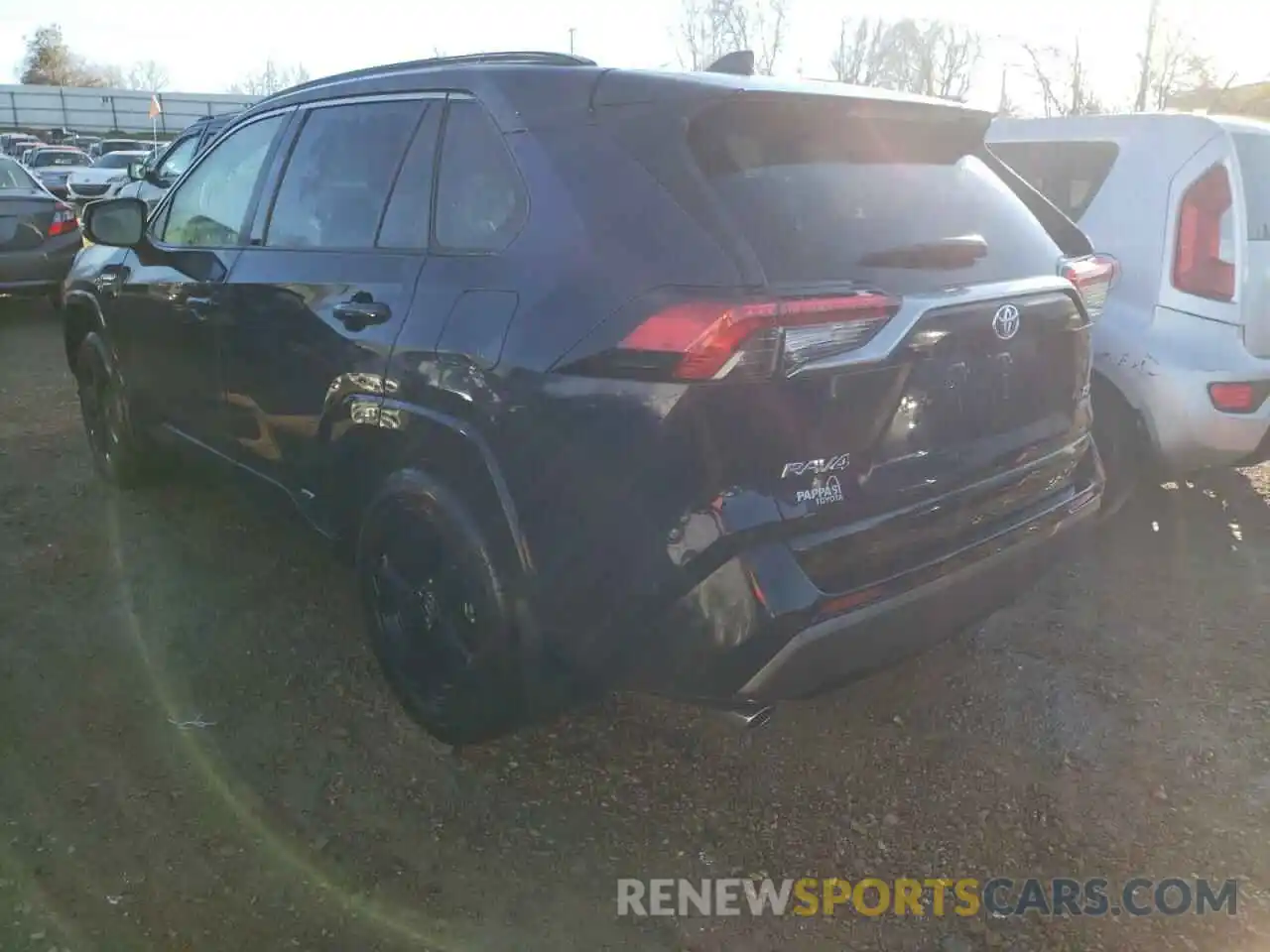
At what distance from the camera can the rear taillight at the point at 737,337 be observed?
2162 mm

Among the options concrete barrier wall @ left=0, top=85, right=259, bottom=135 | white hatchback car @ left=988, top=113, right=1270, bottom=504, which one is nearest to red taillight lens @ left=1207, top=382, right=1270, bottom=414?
white hatchback car @ left=988, top=113, right=1270, bottom=504

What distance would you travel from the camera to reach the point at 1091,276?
125 inches

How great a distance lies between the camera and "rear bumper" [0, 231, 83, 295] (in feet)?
29.4

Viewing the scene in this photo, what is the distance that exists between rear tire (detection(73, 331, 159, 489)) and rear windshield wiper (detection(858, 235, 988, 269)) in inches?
132

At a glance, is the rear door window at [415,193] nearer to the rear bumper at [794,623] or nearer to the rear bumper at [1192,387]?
the rear bumper at [794,623]

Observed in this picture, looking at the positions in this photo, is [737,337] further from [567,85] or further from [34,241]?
[34,241]

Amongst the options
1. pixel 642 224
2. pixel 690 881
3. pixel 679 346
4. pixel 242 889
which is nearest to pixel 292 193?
pixel 642 224

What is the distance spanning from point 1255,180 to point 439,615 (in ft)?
12.5

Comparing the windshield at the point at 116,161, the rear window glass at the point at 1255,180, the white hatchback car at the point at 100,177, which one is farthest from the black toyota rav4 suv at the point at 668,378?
the windshield at the point at 116,161

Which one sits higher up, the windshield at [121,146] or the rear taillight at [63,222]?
the rear taillight at [63,222]

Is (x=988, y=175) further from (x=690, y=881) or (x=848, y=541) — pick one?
(x=690, y=881)

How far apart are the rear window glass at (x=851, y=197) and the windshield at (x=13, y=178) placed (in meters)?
9.29

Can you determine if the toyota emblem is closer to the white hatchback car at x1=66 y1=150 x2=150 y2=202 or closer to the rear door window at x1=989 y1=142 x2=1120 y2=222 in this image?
the rear door window at x1=989 y1=142 x2=1120 y2=222

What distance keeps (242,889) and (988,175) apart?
274 centimetres
